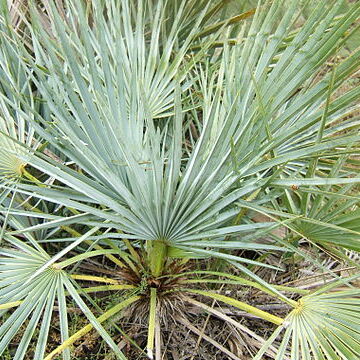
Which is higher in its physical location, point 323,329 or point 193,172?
point 193,172

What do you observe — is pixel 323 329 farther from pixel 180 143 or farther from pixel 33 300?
pixel 33 300

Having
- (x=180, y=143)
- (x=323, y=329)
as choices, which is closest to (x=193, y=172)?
(x=180, y=143)

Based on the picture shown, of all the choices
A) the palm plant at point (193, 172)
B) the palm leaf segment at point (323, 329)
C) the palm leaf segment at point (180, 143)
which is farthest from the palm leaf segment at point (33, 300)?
the palm leaf segment at point (323, 329)

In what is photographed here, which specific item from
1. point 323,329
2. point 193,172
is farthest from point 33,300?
point 323,329

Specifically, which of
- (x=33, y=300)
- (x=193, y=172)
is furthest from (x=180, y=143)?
(x=33, y=300)

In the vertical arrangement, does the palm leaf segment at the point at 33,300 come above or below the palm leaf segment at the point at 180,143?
below

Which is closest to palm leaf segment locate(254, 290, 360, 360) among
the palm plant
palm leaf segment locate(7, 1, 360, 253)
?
the palm plant

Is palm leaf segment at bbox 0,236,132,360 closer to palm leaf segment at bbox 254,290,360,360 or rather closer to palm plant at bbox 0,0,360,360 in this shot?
palm plant at bbox 0,0,360,360

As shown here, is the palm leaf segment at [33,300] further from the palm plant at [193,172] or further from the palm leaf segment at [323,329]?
the palm leaf segment at [323,329]

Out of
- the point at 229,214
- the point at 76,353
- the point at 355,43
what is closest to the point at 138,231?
the point at 229,214

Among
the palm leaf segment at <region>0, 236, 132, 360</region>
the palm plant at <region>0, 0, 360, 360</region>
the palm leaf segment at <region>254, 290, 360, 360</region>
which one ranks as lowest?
the palm leaf segment at <region>0, 236, 132, 360</region>

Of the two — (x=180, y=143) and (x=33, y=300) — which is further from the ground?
(x=180, y=143)
